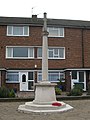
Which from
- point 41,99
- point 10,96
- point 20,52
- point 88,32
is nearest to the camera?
point 41,99

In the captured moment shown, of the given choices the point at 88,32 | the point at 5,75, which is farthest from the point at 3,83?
the point at 88,32

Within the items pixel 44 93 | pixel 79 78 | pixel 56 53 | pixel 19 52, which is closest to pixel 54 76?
pixel 56 53

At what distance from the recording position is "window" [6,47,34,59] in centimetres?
3003

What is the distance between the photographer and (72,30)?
31.5 metres

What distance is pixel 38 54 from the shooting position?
3042 cm

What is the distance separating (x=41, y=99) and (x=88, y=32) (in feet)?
65.1

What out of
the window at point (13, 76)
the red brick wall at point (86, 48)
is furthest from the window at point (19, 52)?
the red brick wall at point (86, 48)

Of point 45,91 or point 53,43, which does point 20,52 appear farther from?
point 45,91

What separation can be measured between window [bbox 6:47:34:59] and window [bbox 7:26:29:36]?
1.67m

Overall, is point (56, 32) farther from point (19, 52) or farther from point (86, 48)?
point (19, 52)

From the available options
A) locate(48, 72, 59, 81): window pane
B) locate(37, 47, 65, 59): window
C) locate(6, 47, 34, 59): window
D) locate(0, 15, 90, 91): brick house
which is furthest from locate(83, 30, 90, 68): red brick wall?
locate(6, 47, 34, 59): window

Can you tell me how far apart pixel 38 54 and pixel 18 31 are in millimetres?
3598

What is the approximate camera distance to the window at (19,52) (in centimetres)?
3003

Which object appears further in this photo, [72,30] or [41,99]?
[72,30]
